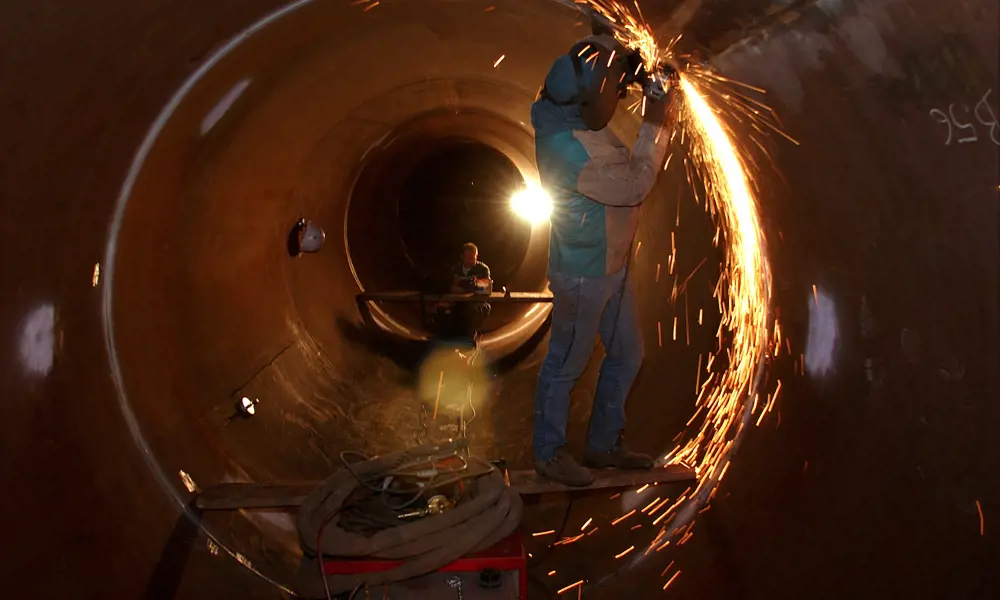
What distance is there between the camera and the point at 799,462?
2916 mm

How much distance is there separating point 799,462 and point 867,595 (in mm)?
520

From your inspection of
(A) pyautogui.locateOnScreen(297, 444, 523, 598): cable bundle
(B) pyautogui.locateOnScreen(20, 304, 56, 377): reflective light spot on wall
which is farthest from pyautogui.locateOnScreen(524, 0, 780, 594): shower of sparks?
(B) pyautogui.locateOnScreen(20, 304, 56, 377): reflective light spot on wall

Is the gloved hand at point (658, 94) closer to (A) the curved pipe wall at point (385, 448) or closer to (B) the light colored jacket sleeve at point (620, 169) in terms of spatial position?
(B) the light colored jacket sleeve at point (620, 169)

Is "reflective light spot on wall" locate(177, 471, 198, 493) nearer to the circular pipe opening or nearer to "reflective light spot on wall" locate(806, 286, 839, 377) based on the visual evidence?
"reflective light spot on wall" locate(806, 286, 839, 377)

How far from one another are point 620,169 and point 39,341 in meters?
2.24

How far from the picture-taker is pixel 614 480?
381cm

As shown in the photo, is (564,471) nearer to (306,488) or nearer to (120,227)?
(306,488)

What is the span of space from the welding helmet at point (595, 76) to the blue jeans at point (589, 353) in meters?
0.70

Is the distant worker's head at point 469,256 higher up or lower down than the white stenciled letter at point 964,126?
higher up

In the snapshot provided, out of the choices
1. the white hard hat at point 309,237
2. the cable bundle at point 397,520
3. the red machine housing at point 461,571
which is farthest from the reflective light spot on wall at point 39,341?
the white hard hat at point 309,237

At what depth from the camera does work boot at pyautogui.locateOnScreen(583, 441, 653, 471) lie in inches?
154

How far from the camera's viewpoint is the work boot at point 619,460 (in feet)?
12.8

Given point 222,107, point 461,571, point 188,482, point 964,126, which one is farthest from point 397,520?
point 964,126

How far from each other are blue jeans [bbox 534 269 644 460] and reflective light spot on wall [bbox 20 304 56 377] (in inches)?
76.6
